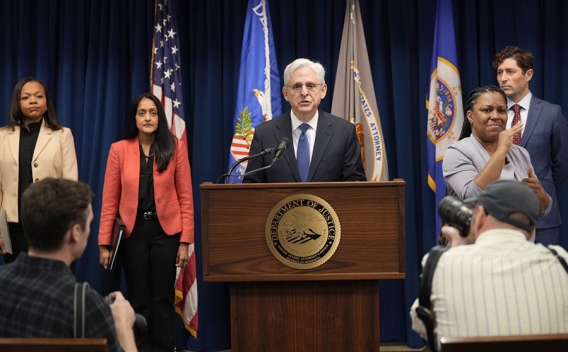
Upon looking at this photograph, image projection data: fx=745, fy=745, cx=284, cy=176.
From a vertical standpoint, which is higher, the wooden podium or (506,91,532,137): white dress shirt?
(506,91,532,137): white dress shirt

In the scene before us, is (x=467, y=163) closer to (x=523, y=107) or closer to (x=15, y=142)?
(x=523, y=107)

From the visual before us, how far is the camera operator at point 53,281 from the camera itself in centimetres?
196

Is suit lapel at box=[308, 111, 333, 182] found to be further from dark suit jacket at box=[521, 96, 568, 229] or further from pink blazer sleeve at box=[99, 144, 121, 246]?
pink blazer sleeve at box=[99, 144, 121, 246]

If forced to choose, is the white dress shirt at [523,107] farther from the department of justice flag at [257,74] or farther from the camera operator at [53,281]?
the camera operator at [53,281]

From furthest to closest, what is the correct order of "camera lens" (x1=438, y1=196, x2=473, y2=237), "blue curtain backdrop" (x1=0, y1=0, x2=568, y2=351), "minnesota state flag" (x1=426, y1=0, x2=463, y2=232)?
"blue curtain backdrop" (x1=0, y1=0, x2=568, y2=351), "minnesota state flag" (x1=426, y1=0, x2=463, y2=232), "camera lens" (x1=438, y1=196, x2=473, y2=237)

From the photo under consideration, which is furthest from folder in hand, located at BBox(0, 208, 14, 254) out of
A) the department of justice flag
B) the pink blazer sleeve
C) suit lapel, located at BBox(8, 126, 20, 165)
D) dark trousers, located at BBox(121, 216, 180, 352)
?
the department of justice flag

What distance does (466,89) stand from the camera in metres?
5.46

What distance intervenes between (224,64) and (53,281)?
3697mm

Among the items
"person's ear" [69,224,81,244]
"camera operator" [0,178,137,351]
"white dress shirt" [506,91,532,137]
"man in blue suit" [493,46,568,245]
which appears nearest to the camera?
"camera operator" [0,178,137,351]

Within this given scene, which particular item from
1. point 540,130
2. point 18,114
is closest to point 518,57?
point 540,130

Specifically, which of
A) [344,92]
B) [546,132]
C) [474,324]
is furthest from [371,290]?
[344,92]

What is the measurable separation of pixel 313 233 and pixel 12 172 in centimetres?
227

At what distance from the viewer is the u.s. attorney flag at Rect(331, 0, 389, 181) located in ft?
17.3

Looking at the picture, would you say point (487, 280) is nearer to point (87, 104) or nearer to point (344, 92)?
point (344, 92)
